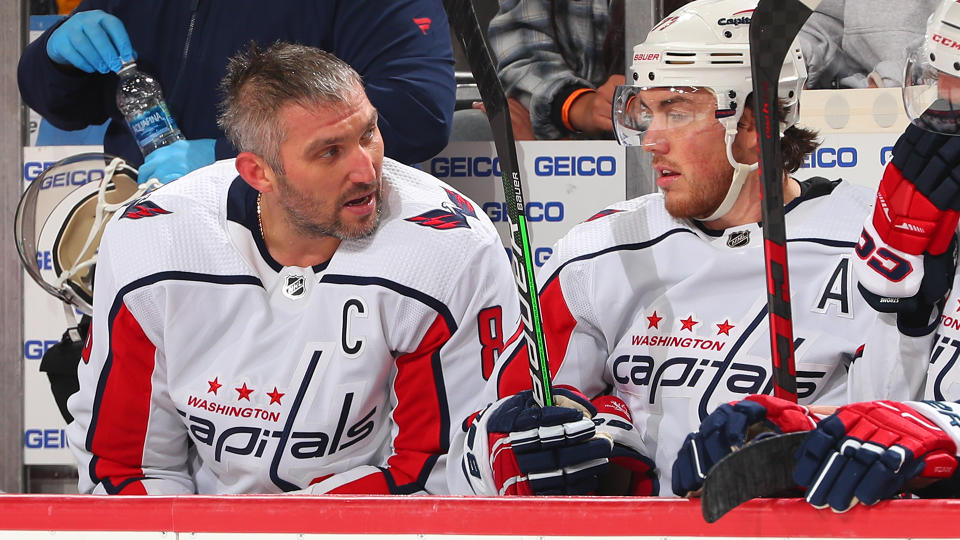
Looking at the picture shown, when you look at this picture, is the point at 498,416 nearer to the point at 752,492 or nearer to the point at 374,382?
the point at 374,382

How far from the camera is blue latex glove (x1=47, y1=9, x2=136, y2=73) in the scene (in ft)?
8.05

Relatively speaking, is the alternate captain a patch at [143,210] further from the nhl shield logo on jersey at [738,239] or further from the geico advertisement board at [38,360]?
the geico advertisement board at [38,360]

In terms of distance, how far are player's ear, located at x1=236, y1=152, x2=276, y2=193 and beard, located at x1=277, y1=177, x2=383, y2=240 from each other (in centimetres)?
3

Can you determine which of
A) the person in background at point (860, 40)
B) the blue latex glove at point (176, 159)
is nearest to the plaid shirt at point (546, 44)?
the person in background at point (860, 40)

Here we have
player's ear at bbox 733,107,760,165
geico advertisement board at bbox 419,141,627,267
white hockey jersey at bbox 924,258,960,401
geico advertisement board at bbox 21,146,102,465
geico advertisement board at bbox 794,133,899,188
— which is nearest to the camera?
white hockey jersey at bbox 924,258,960,401

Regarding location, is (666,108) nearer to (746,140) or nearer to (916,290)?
(746,140)

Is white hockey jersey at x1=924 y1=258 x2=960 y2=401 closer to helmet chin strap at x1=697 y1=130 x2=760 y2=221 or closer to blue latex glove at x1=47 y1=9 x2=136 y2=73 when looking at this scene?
helmet chin strap at x1=697 y1=130 x2=760 y2=221

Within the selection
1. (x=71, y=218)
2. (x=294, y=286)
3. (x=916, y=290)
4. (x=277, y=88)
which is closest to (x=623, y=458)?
(x=916, y=290)

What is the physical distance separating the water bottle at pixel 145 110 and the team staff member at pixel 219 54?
0.10ft

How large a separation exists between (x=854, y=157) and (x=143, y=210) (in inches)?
59.8

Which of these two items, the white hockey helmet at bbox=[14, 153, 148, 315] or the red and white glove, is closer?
the red and white glove

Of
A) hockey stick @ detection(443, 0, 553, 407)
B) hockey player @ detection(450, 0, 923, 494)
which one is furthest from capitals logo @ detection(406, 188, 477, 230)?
hockey stick @ detection(443, 0, 553, 407)

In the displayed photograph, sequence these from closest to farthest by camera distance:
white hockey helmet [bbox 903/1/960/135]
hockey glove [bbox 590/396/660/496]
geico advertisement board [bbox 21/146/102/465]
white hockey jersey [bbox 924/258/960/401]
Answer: white hockey helmet [bbox 903/1/960/135]
white hockey jersey [bbox 924/258/960/401]
hockey glove [bbox 590/396/660/496]
geico advertisement board [bbox 21/146/102/465]

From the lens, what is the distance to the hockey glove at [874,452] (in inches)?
43.0
